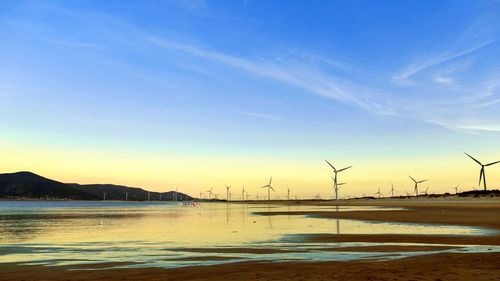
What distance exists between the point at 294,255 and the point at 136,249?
458 inches

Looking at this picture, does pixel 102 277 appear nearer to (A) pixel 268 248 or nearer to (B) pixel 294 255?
(B) pixel 294 255

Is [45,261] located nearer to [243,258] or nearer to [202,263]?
[202,263]

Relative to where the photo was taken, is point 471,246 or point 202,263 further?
point 471,246

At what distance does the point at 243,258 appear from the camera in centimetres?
2372

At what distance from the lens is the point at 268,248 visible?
28.9m

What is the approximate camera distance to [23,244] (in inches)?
1329

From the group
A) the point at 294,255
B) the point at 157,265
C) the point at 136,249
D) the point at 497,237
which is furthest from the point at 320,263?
the point at 497,237

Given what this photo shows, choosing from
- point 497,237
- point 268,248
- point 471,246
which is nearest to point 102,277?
point 268,248

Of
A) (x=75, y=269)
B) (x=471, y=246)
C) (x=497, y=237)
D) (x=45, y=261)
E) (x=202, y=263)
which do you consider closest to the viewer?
(x=75, y=269)

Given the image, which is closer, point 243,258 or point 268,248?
point 243,258

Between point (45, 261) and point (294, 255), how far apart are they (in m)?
14.3

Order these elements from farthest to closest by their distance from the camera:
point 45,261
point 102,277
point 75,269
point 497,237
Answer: point 497,237, point 45,261, point 75,269, point 102,277

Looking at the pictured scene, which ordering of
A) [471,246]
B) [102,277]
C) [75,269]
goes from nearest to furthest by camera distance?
A: [102,277] < [75,269] < [471,246]

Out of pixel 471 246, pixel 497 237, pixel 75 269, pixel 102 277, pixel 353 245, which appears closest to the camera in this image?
pixel 102 277
